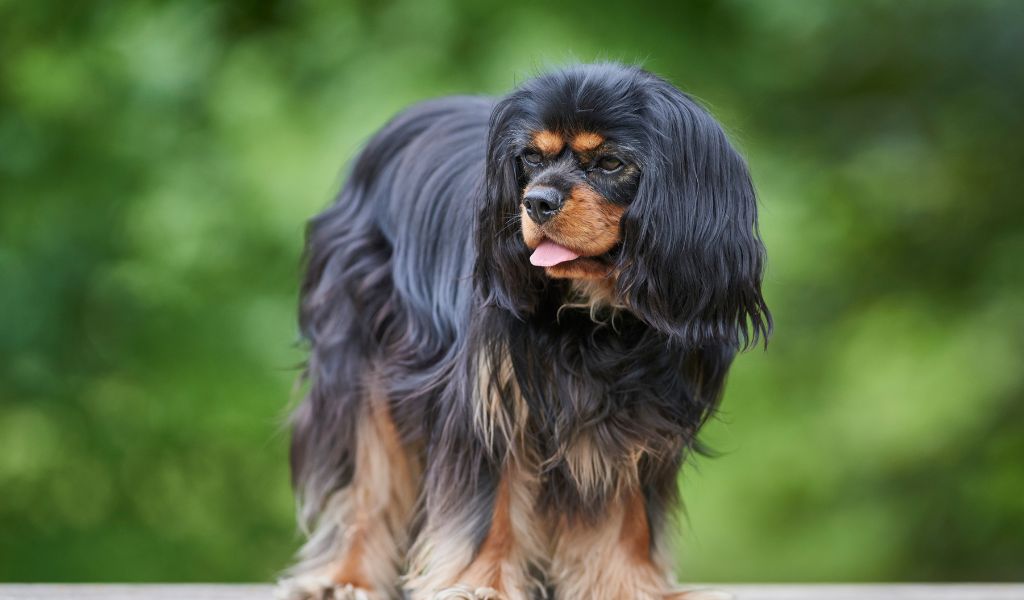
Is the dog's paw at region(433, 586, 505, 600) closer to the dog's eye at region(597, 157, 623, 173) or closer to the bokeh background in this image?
the dog's eye at region(597, 157, 623, 173)

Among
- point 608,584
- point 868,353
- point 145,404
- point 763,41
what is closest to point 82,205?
point 145,404

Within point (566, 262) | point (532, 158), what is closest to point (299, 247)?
point (532, 158)

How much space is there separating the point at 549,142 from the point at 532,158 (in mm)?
80

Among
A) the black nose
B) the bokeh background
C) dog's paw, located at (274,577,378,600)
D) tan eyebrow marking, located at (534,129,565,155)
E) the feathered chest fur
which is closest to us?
the black nose

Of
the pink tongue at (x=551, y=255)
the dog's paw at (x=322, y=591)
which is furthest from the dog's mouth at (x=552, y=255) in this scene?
the dog's paw at (x=322, y=591)

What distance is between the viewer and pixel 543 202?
11.5ft

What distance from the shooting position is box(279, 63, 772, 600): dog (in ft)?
11.8

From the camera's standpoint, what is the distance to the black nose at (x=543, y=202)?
3496 millimetres

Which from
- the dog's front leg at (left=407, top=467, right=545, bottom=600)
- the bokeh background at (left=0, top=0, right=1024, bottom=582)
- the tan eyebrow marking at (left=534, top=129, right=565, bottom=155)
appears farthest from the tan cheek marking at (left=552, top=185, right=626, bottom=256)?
the bokeh background at (left=0, top=0, right=1024, bottom=582)

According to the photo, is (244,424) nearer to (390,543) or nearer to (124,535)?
(124,535)

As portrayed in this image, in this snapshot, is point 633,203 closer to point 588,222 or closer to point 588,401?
point 588,222

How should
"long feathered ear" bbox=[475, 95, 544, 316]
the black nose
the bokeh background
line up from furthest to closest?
the bokeh background
"long feathered ear" bbox=[475, 95, 544, 316]
the black nose

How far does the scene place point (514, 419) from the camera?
3904 mm

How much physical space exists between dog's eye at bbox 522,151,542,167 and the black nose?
0.16 meters
